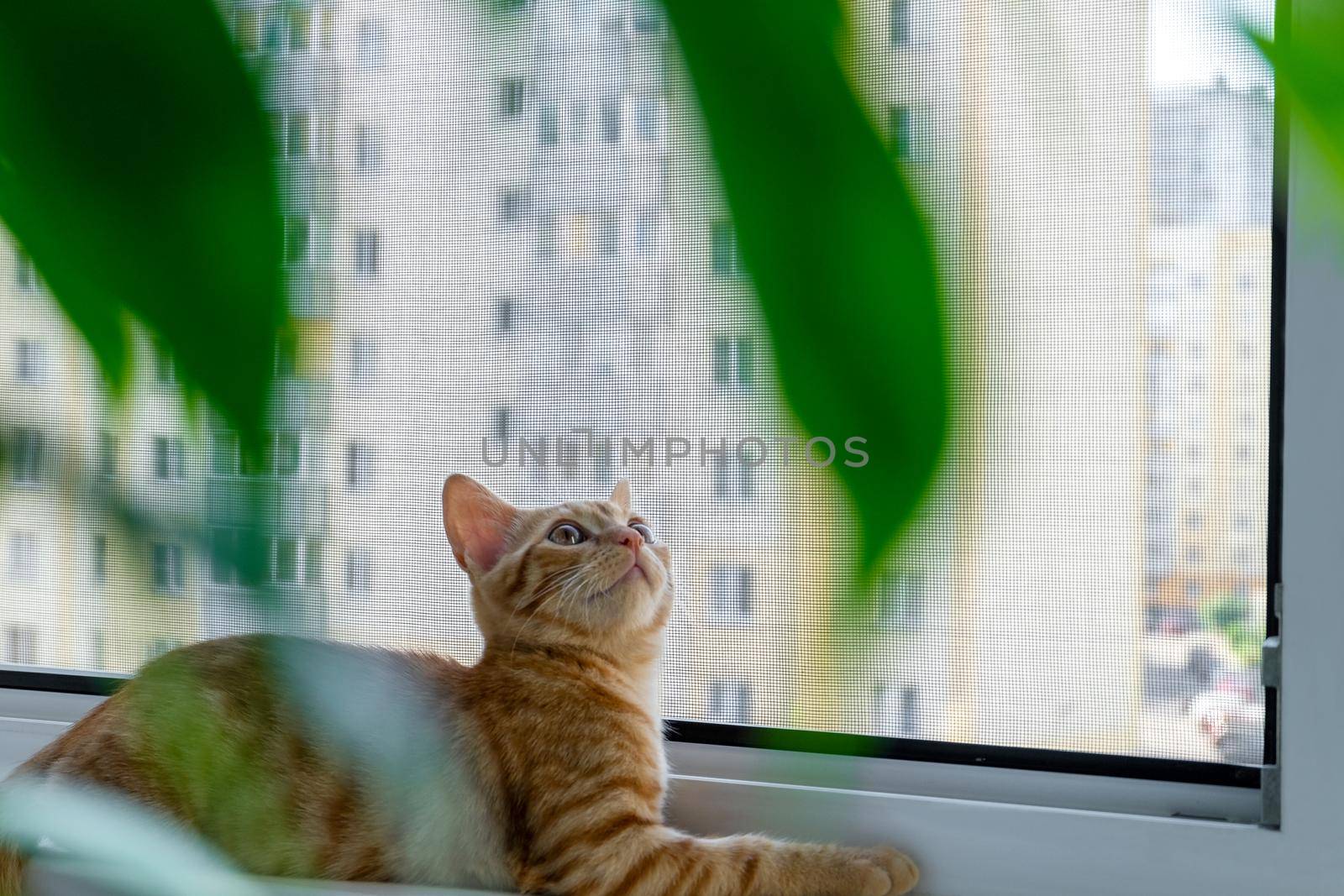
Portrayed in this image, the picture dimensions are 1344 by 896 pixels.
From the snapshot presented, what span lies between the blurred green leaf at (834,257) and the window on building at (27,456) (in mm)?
127

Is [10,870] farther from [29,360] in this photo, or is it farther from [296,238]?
[296,238]

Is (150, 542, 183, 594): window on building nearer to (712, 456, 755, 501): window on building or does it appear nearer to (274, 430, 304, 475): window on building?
(274, 430, 304, 475): window on building

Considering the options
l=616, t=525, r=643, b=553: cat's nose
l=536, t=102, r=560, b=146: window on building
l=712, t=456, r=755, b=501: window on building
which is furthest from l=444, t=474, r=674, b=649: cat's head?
l=536, t=102, r=560, b=146: window on building

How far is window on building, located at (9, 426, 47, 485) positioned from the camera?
19 centimetres

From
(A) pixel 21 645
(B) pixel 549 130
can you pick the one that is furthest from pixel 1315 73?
(A) pixel 21 645

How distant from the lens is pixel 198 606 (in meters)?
0.19

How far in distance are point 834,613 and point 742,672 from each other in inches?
34.8

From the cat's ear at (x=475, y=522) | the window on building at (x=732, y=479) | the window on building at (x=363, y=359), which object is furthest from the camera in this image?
the cat's ear at (x=475, y=522)

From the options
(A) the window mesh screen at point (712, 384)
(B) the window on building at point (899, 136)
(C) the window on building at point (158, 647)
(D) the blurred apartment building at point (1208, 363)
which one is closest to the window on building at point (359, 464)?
(A) the window mesh screen at point (712, 384)

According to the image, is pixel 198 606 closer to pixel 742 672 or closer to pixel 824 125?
pixel 824 125

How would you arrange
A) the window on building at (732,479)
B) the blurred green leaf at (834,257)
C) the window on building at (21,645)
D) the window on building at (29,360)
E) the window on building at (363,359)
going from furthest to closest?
1. the window on building at (21,645)
2. the window on building at (732,479)
3. the window on building at (363,359)
4. the window on building at (29,360)
5. the blurred green leaf at (834,257)

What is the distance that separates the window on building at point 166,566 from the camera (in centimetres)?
17

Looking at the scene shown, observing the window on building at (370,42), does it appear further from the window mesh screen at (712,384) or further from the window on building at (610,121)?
the window on building at (610,121)

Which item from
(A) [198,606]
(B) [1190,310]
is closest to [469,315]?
(B) [1190,310]
